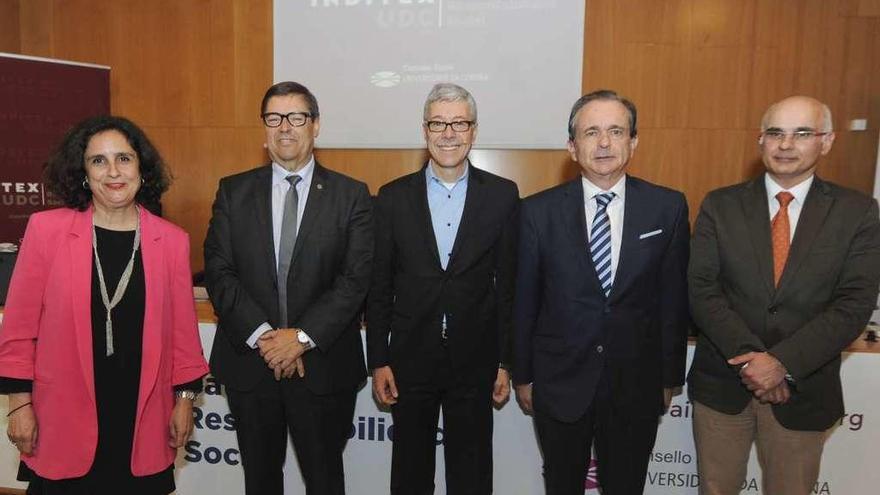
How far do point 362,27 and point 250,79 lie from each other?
3.19 feet

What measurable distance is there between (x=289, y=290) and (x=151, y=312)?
43 centimetres

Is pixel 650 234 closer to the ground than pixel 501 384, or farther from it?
farther from it

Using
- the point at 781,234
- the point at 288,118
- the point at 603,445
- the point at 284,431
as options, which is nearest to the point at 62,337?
the point at 284,431

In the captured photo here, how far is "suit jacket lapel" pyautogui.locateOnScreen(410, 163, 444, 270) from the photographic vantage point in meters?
2.04

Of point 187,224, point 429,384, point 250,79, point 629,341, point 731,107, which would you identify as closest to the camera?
point 629,341

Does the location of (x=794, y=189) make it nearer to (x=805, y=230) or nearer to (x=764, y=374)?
(x=805, y=230)

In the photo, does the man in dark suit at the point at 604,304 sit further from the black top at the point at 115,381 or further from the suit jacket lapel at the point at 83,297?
the suit jacket lapel at the point at 83,297

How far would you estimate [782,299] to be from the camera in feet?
6.15

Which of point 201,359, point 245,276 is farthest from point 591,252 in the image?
point 201,359

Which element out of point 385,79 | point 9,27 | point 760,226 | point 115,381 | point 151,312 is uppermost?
point 9,27

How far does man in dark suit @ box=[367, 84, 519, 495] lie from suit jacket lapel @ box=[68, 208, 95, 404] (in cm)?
89

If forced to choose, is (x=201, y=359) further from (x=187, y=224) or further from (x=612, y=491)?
(x=187, y=224)

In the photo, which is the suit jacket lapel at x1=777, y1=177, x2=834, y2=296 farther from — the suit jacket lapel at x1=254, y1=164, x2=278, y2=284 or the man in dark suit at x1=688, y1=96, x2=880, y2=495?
the suit jacket lapel at x1=254, y1=164, x2=278, y2=284

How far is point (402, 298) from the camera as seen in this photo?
2.09 metres
